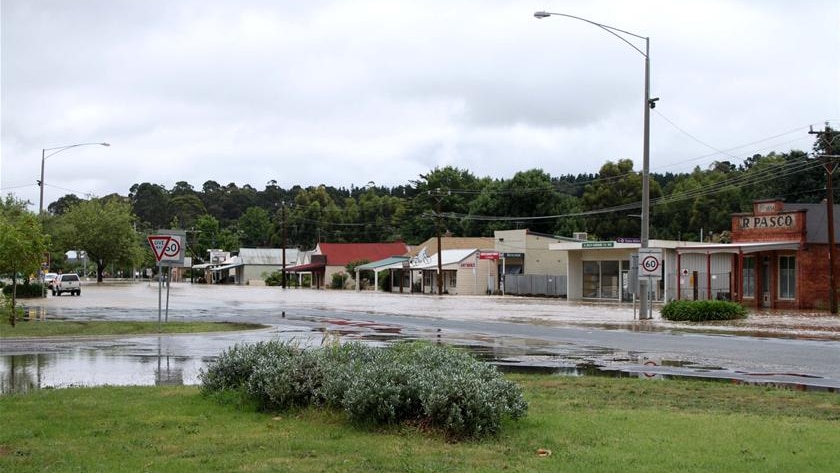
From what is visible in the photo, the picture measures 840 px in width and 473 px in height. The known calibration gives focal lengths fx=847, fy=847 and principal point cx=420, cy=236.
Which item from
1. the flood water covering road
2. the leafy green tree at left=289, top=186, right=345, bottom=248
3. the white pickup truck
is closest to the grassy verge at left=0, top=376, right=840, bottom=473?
the flood water covering road

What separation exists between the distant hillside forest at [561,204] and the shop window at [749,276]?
6.68 m

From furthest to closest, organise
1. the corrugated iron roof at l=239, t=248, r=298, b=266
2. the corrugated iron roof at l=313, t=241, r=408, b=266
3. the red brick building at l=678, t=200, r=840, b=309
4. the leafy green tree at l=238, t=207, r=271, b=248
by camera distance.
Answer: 1. the leafy green tree at l=238, t=207, r=271, b=248
2. the corrugated iron roof at l=239, t=248, r=298, b=266
3. the corrugated iron roof at l=313, t=241, r=408, b=266
4. the red brick building at l=678, t=200, r=840, b=309

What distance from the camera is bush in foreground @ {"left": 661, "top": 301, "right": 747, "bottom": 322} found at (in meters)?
32.9

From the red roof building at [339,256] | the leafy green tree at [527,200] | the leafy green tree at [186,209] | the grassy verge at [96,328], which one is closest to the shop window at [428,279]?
the leafy green tree at [527,200]

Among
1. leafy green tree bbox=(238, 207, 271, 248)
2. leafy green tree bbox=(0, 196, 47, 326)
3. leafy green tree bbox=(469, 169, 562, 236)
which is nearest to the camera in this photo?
leafy green tree bbox=(0, 196, 47, 326)

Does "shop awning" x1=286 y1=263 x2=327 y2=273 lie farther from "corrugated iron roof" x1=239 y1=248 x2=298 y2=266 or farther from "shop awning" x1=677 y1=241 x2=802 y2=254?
"shop awning" x1=677 y1=241 x2=802 y2=254

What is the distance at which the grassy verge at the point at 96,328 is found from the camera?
22731mm

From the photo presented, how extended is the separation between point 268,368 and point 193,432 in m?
1.49

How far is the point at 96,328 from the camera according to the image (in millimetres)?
24594

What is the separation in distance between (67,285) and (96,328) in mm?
37469

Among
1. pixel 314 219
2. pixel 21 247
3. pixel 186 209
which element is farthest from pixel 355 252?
pixel 186 209

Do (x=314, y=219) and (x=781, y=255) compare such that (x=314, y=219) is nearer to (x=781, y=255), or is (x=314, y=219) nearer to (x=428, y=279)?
(x=428, y=279)

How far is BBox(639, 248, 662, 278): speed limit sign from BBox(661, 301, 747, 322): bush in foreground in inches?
113

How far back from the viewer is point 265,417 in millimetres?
9086
